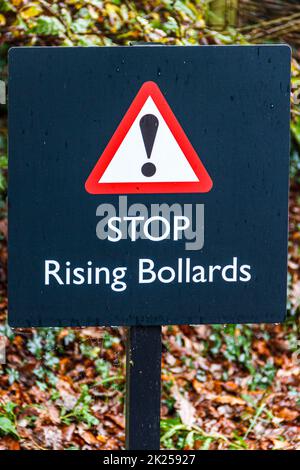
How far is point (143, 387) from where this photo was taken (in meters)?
2.98

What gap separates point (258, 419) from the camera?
6027mm

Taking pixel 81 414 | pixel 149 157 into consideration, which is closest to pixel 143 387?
pixel 149 157

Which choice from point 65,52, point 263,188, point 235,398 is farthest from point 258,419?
point 65,52

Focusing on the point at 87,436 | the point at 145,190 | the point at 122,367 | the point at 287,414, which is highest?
the point at 145,190

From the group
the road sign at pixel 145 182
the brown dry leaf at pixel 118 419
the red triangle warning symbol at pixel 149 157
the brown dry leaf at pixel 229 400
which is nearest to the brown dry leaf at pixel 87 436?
the brown dry leaf at pixel 118 419

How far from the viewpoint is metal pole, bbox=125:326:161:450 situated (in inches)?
116

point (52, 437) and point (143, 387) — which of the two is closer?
point (143, 387)

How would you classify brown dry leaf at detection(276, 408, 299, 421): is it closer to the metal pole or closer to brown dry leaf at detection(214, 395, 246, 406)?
brown dry leaf at detection(214, 395, 246, 406)

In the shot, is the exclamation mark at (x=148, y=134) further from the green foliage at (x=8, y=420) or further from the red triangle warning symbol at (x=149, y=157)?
the green foliage at (x=8, y=420)

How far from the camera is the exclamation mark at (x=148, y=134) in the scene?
9.39 ft

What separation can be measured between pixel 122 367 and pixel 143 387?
130 inches

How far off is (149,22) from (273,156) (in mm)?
3555

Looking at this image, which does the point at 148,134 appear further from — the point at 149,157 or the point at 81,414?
the point at 81,414

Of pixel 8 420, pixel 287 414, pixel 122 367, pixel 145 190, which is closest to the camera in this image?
pixel 145 190
